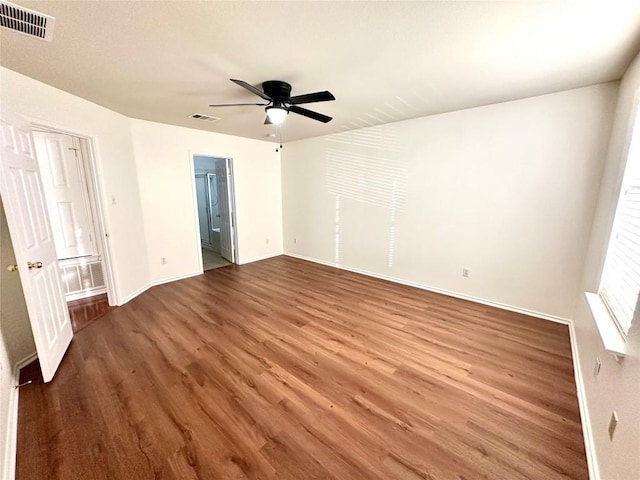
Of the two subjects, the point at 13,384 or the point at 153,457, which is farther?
the point at 13,384

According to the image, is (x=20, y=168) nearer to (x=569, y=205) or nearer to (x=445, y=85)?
(x=445, y=85)

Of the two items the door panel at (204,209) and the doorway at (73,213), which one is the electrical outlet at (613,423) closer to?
the doorway at (73,213)

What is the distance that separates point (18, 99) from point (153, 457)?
310cm

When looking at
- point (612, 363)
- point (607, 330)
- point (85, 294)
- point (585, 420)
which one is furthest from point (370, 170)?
point (85, 294)

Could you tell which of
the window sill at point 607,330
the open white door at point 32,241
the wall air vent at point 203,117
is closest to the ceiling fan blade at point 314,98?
the wall air vent at point 203,117

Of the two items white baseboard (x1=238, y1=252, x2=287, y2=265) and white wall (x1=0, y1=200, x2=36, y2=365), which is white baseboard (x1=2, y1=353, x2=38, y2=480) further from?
white baseboard (x1=238, y1=252, x2=287, y2=265)

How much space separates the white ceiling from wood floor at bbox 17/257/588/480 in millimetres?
2543

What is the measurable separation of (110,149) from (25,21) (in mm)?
1997

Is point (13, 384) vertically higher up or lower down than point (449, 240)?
lower down

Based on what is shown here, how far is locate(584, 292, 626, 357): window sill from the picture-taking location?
128cm

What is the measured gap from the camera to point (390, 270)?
436 centimetres

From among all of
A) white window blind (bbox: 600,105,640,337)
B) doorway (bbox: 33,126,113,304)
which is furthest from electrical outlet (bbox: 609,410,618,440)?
doorway (bbox: 33,126,113,304)

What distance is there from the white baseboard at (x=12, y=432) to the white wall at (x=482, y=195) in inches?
166

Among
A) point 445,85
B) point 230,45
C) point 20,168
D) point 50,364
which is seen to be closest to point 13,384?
point 50,364
